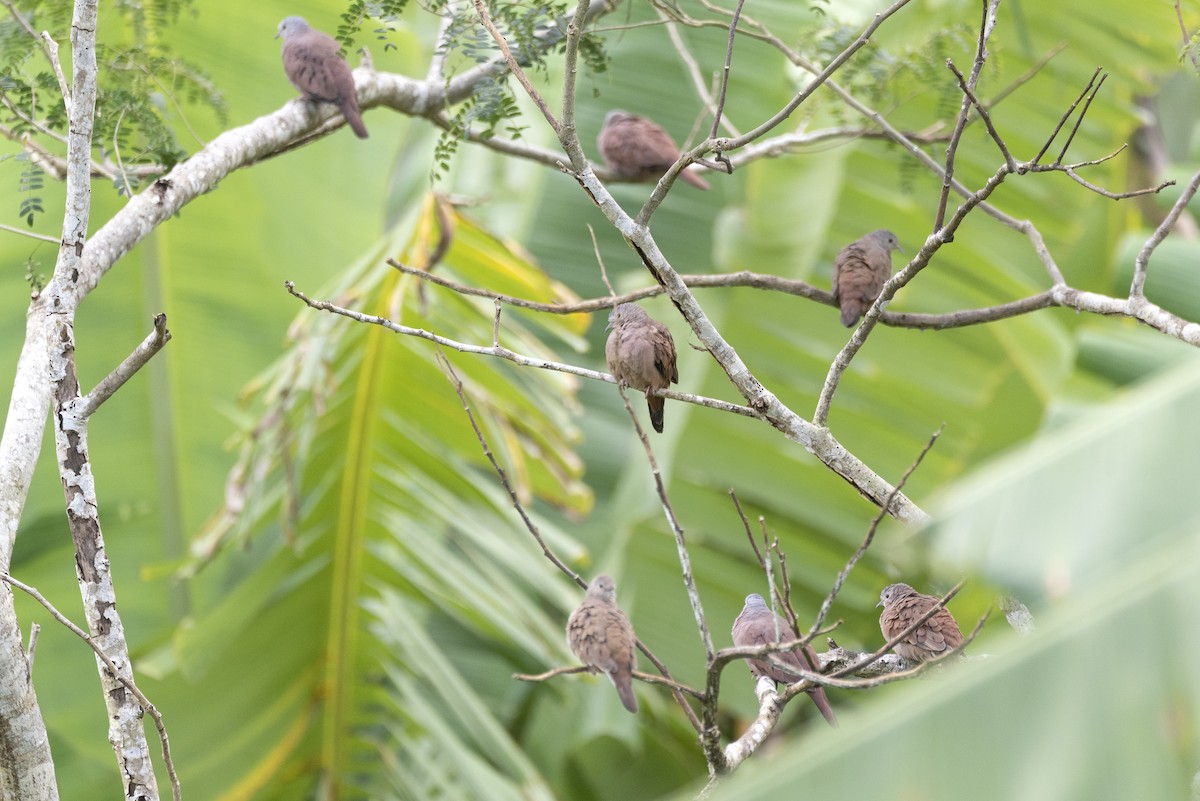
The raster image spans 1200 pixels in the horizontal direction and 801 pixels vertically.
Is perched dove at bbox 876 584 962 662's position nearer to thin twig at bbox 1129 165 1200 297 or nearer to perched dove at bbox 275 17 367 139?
thin twig at bbox 1129 165 1200 297

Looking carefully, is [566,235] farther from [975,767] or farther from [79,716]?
[975,767]

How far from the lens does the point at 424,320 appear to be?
15.3 feet

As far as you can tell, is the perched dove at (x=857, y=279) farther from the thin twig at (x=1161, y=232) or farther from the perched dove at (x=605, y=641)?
the perched dove at (x=605, y=641)

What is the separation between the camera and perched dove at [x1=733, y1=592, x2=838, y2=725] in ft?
9.78

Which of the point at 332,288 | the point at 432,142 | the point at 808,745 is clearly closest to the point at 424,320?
the point at 332,288

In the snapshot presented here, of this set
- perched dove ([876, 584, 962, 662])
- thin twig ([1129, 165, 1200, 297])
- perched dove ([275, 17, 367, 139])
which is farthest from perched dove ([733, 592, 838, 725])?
perched dove ([275, 17, 367, 139])

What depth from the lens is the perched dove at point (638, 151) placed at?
16.4ft

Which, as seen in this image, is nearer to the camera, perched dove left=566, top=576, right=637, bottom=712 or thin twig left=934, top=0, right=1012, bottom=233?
thin twig left=934, top=0, right=1012, bottom=233

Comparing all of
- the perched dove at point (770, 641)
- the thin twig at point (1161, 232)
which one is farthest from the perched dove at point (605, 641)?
the thin twig at point (1161, 232)

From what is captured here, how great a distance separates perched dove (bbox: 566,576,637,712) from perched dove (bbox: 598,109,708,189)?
88.0 inches

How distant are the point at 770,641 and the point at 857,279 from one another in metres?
1.34

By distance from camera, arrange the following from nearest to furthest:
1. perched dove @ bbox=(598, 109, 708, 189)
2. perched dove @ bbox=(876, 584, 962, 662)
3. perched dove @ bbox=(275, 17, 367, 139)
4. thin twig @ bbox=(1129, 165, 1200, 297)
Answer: thin twig @ bbox=(1129, 165, 1200, 297) → perched dove @ bbox=(876, 584, 962, 662) → perched dove @ bbox=(275, 17, 367, 139) → perched dove @ bbox=(598, 109, 708, 189)

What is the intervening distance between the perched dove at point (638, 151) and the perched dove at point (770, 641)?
2.02 m

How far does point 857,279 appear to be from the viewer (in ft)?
13.3
